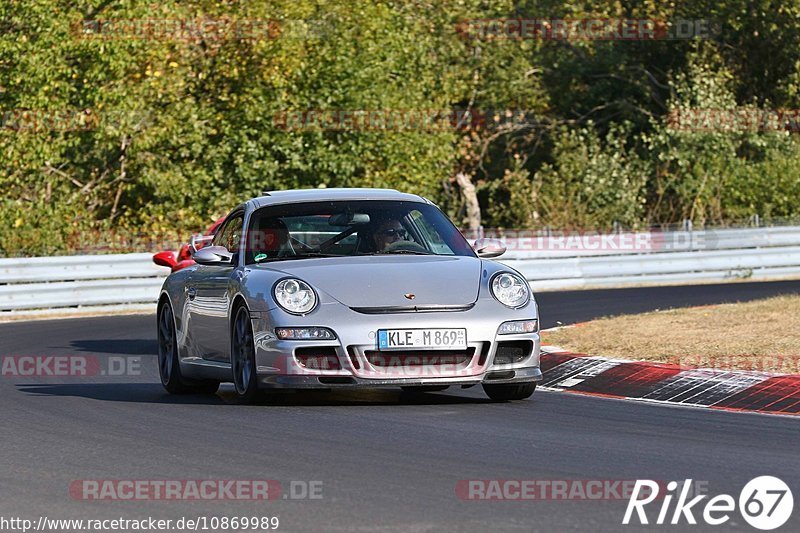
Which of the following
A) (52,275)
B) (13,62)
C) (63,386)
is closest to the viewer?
(63,386)

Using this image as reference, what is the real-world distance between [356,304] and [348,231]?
126 cm

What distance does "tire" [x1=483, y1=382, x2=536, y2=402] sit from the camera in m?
10.9

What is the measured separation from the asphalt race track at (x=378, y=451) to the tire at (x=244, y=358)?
0.37 feet

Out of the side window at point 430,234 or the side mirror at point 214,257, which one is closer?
the side mirror at point 214,257

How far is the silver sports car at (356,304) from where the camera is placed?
33.2 feet

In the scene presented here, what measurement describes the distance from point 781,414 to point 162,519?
487cm

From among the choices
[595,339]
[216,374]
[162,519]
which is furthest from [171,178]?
[162,519]

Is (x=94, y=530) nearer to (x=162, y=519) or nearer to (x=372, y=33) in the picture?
(x=162, y=519)

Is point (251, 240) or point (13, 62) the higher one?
point (13, 62)

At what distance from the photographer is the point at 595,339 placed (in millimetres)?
14250
